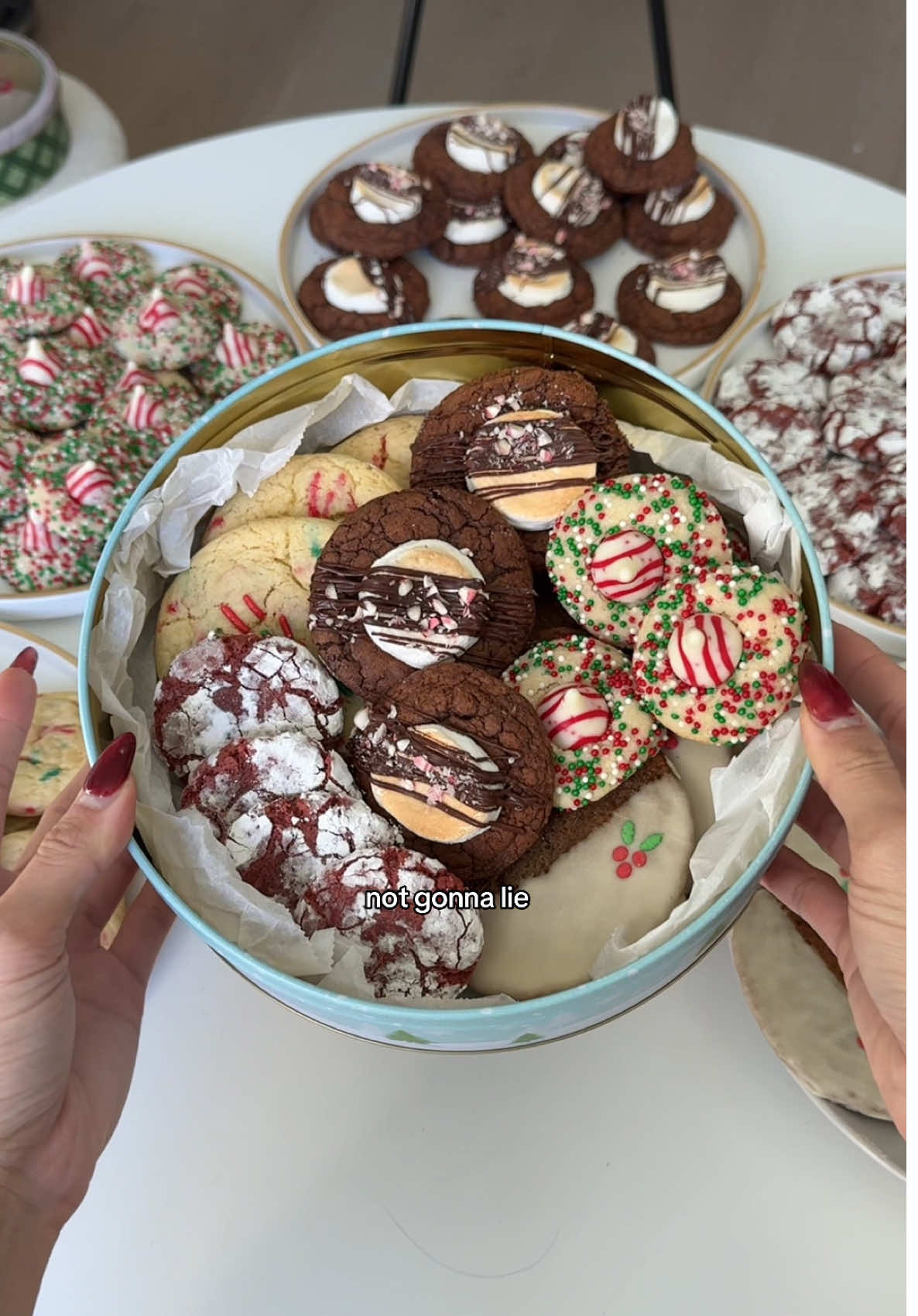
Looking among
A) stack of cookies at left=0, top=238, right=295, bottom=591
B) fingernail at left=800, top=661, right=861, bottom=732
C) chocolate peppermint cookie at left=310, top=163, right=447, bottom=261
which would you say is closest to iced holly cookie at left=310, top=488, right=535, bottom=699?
fingernail at left=800, top=661, right=861, bottom=732

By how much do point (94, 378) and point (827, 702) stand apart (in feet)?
4.15

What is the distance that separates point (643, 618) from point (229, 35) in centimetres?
344

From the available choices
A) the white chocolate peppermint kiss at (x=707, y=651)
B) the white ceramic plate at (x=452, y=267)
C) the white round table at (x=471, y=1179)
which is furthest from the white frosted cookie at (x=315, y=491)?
the white ceramic plate at (x=452, y=267)

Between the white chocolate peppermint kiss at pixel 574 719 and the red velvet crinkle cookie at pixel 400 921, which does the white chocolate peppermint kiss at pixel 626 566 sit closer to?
the white chocolate peppermint kiss at pixel 574 719

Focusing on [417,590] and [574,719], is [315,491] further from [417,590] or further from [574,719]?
[574,719]

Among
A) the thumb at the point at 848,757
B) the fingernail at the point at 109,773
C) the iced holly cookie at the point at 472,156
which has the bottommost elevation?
the fingernail at the point at 109,773

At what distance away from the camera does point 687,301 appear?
5.40 ft

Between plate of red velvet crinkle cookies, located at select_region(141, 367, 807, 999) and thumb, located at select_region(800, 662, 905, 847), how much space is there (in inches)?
3.3

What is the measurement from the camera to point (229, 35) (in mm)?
3559

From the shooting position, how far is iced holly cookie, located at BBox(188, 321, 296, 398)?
1631 millimetres

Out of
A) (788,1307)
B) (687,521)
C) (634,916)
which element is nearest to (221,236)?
(687,521)

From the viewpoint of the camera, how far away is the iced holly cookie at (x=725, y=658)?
0.93 m

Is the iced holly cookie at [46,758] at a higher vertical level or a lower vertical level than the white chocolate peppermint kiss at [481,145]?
lower

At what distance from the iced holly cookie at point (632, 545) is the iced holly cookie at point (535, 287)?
73 centimetres
